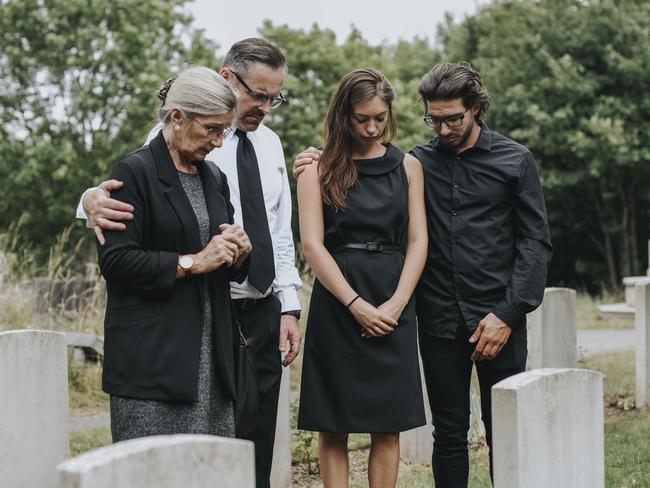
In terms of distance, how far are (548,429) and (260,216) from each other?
1589 millimetres

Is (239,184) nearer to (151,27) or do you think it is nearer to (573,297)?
(573,297)

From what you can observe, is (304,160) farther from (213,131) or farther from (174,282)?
(174,282)

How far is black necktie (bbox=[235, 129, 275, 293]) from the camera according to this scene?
3.99m

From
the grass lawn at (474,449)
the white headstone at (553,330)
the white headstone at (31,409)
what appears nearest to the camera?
the white headstone at (31,409)

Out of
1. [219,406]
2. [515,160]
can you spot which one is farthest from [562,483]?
[515,160]

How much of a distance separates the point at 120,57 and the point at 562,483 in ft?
75.8

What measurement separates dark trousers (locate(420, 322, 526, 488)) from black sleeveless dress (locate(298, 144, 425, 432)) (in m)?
0.15

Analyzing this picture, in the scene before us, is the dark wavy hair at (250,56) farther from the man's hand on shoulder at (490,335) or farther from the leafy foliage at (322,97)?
the leafy foliage at (322,97)

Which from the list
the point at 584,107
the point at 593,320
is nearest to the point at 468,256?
the point at 593,320

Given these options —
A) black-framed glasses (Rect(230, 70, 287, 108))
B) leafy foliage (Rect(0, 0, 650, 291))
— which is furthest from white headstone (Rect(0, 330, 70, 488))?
leafy foliage (Rect(0, 0, 650, 291))

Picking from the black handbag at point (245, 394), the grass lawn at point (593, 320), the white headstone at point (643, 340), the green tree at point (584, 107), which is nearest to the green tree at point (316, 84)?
the green tree at point (584, 107)

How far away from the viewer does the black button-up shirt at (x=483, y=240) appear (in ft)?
14.5

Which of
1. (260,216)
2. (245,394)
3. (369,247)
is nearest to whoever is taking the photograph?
(245,394)

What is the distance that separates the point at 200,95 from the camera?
3.45m
